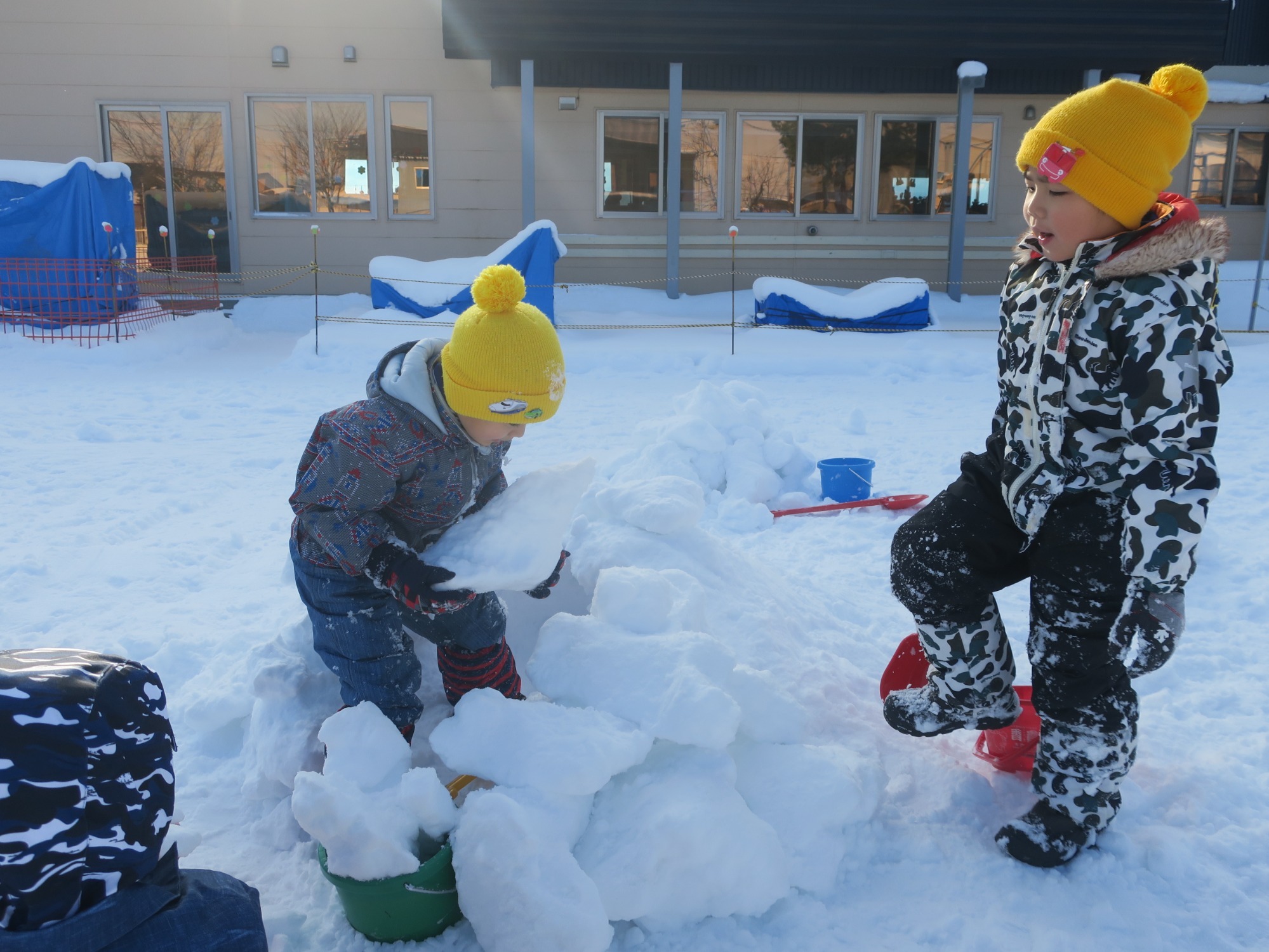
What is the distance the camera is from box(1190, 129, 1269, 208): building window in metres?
14.5

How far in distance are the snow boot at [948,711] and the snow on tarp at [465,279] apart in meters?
8.59

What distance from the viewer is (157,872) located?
1.47 metres

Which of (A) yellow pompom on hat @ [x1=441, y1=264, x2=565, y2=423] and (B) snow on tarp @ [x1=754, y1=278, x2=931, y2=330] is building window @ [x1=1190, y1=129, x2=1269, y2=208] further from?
(A) yellow pompom on hat @ [x1=441, y1=264, x2=565, y2=423]

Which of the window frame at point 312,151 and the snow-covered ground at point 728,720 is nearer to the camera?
the snow-covered ground at point 728,720

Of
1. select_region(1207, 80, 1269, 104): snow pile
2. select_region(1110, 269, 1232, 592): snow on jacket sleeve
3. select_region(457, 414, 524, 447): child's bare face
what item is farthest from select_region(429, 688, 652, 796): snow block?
select_region(1207, 80, 1269, 104): snow pile

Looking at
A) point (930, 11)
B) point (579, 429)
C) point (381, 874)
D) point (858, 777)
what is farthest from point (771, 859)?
point (930, 11)

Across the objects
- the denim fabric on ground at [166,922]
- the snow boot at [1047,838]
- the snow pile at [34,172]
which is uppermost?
the snow pile at [34,172]

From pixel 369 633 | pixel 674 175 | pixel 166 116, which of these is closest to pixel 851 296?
pixel 674 175

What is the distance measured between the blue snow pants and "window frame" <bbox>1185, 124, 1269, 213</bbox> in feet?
50.2

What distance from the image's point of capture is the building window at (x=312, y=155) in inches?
525

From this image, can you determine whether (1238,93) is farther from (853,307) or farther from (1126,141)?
(1126,141)

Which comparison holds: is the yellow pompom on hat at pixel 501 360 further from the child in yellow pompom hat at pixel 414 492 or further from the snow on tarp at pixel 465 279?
the snow on tarp at pixel 465 279

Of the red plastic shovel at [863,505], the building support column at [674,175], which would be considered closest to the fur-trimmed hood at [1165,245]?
the red plastic shovel at [863,505]

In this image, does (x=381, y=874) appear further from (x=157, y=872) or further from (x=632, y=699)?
(x=632, y=699)
